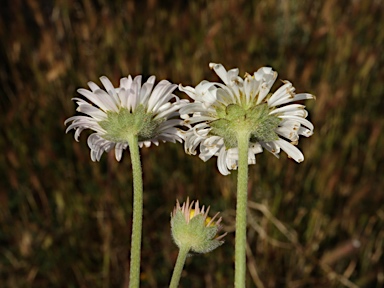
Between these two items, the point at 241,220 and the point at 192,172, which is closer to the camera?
the point at 241,220

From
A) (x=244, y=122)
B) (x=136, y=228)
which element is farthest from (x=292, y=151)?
(x=136, y=228)

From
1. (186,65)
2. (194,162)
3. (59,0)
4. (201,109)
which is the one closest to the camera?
(201,109)

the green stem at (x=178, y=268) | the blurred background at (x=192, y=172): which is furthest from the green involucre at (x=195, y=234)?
the blurred background at (x=192, y=172)

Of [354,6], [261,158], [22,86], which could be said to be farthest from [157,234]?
[354,6]

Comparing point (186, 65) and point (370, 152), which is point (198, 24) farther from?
point (370, 152)

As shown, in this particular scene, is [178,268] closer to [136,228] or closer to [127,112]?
[136,228]
